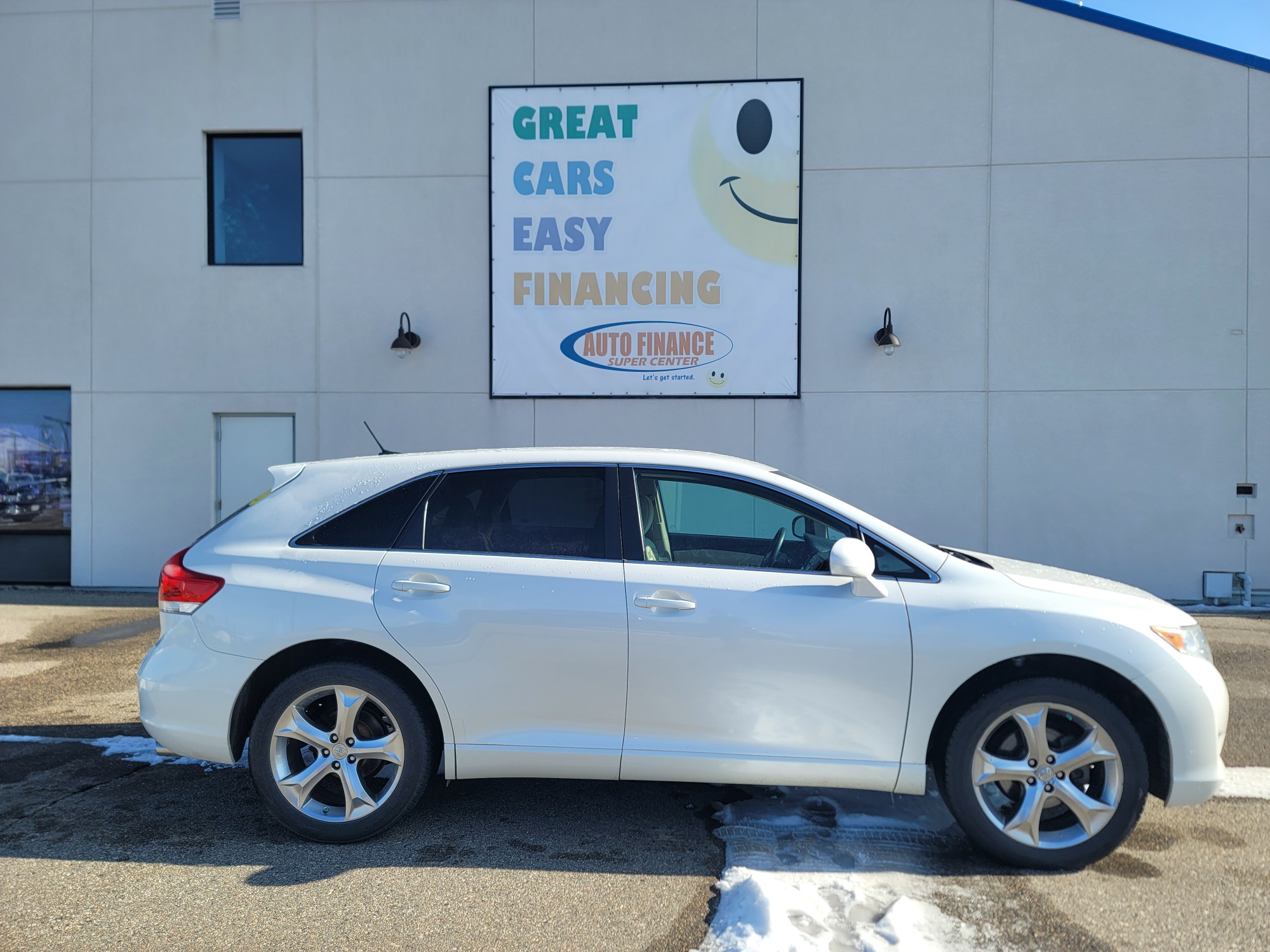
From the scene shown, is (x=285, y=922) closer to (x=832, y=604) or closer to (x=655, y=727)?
(x=655, y=727)

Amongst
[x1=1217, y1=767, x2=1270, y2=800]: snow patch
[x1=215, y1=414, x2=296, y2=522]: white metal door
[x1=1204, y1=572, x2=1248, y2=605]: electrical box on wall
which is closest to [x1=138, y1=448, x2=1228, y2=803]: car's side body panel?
[x1=1217, y1=767, x2=1270, y2=800]: snow patch

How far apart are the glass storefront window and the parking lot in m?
7.23

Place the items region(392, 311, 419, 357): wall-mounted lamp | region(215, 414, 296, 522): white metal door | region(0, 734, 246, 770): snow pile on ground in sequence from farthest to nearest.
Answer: region(215, 414, 296, 522): white metal door < region(392, 311, 419, 357): wall-mounted lamp < region(0, 734, 246, 770): snow pile on ground

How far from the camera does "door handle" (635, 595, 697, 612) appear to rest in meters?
3.33

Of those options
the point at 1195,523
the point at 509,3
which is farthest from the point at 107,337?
the point at 1195,523

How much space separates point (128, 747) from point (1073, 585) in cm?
514

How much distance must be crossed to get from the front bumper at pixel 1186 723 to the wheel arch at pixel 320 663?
2873 mm

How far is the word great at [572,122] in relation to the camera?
9680 mm

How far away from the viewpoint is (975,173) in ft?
31.1

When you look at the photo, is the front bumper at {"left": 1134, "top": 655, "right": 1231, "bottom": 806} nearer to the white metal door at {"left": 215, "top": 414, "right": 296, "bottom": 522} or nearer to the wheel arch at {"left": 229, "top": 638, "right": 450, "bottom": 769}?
the wheel arch at {"left": 229, "top": 638, "right": 450, "bottom": 769}

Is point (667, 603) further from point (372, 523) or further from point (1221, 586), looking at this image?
point (1221, 586)

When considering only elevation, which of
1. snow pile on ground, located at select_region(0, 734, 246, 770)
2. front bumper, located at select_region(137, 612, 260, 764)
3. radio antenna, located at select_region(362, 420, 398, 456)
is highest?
radio antenna, located at select_region(362, 420, 398, 456)

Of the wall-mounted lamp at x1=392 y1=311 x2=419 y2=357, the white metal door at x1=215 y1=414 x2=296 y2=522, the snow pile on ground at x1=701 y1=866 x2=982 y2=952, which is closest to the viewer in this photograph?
the snow pile on ground at x1=701 y1=866 x2=982 y2=952

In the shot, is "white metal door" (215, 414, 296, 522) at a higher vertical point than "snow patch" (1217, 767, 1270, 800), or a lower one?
higher
